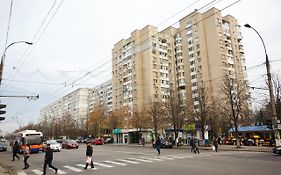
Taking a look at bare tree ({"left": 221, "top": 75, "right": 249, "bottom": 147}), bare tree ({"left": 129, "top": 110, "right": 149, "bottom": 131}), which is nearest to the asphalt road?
bare tree ({"left": 221, "top": 75, "right": 249, "bottom": 147})

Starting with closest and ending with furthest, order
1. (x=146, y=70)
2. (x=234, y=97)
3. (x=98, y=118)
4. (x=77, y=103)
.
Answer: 1. (x=234, y=97)
2. (x=98, y=118)
3. (x=146, y=70)
4. (x=77, y=103)

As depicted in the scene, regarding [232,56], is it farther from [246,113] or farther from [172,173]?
[172,173]

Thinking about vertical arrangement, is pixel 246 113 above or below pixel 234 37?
below

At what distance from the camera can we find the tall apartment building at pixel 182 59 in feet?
264

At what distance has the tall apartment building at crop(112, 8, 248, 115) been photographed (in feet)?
264

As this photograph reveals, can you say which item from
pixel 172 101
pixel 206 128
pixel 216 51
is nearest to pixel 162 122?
pixel 172 101

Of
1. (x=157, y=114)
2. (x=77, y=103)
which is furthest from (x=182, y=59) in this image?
(x=77, y=103)

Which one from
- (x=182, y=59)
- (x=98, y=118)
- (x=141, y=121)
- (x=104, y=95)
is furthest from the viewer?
(x=104, y=95)

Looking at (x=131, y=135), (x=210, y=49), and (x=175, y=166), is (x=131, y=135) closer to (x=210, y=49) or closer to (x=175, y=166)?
(x=210, y=49)

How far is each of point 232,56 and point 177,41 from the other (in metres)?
18.1

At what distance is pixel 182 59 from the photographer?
89875 mm

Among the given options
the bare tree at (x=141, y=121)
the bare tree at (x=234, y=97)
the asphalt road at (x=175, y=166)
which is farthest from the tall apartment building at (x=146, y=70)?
the asphalt road at (x=175, y=166)

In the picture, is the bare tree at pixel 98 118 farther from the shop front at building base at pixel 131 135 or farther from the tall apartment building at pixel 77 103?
the tall apartment building at pixel 77 103

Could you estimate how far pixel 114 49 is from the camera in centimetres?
10150
